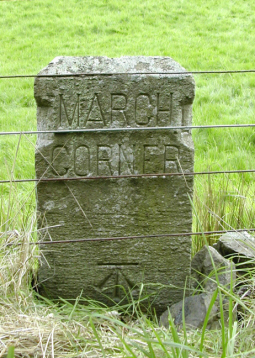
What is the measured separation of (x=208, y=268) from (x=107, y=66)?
1.22 meters

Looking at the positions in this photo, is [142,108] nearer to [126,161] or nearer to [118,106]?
[118,106]

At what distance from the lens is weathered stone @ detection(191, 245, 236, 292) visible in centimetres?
236

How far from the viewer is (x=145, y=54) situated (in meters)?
6.74

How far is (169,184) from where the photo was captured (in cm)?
241

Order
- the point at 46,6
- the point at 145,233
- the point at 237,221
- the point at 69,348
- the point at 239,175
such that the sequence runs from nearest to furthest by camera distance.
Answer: the point at 69,348
the point at 145,233
the point at 237,221
the point at 239,175
the point at 46,6

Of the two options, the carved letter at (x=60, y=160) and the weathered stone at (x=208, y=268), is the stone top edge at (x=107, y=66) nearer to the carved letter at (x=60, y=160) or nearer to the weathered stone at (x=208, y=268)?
the carved letter at (x=60, y=160)

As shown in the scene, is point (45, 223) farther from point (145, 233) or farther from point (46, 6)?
point (46, 6)

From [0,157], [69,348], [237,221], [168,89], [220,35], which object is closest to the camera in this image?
[69,348]

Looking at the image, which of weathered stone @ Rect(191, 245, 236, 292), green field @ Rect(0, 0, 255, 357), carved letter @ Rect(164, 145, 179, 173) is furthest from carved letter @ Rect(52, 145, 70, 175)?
weathered stone @ Rect(191, 245, 236, 292)

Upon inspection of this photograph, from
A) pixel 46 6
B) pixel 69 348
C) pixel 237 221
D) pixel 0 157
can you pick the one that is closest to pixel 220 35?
pixel 46 6

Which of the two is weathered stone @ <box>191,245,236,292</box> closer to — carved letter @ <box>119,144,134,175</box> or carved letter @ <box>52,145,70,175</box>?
carved letter @ <box>119,144,134,175</box>

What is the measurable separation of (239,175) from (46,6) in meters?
6.91

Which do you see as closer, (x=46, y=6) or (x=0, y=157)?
(x=0, y=157)

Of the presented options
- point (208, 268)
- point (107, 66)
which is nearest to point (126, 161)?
point (107, 66)
